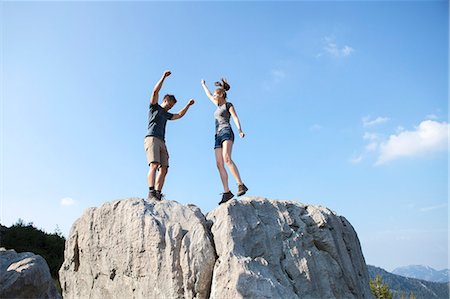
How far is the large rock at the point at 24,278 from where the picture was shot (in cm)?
636

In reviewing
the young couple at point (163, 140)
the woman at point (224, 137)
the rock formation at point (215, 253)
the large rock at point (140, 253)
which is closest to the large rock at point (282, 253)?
the rock formation at point (215, 253)

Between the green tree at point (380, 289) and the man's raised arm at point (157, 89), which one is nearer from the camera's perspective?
the man's raised arm at point (157, 89)

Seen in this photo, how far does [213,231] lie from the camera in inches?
262

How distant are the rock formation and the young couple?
0.75 m

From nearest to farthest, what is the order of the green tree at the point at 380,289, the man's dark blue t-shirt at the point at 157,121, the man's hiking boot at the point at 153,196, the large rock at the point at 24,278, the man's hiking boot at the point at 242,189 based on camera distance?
the large rock at the point at 24,278
the man's hiking boot at the point at 153,196
the man's hiking boot at the point at 242,189
the man's dark blue t-shirt at the point at 157,121
the green tree at the point at 380,289

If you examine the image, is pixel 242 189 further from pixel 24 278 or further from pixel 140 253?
pixel 24 278

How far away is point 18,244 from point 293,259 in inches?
707

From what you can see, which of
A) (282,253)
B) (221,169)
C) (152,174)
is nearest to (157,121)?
(152,174)

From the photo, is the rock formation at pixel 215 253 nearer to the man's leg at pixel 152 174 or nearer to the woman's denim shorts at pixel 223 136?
the man's leg at pixel 152 174

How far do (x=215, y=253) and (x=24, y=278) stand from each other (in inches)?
129

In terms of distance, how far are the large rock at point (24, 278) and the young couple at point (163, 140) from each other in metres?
2.37

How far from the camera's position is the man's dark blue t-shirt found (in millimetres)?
8328

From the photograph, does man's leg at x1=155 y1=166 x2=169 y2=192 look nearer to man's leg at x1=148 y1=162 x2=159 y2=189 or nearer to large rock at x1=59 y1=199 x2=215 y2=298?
man's leg at x1=148 y1=162 x2=159 y2=189

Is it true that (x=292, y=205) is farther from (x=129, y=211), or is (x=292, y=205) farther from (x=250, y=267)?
(x=129, y=211)
